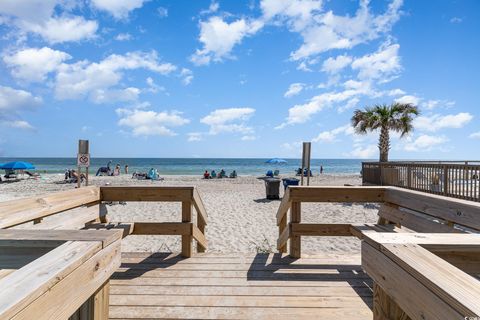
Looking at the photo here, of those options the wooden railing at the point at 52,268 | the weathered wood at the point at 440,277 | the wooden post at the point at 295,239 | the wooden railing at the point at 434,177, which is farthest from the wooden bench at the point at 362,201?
the wooden railing at the point at 434,177

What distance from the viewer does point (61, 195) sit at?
10.0 feet

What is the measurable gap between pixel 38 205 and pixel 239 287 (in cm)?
200

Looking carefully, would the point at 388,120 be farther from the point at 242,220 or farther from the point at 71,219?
the point at 71,219

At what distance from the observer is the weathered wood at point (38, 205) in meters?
2.28

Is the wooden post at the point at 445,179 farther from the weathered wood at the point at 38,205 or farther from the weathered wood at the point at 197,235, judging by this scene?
the weathered wood at the point at 38,205

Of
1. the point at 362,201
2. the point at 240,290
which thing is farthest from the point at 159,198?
the point at 362,201

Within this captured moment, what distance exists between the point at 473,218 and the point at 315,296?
1.50 meters

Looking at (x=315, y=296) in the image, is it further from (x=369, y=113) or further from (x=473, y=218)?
(x=369, y=113)

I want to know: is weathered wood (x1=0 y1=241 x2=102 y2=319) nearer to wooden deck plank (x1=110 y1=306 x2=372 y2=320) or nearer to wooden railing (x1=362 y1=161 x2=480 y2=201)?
wooden deck plank (x1=110 y1=306 x2=372 y2=320)

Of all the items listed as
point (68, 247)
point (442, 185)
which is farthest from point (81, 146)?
point (442, 185)

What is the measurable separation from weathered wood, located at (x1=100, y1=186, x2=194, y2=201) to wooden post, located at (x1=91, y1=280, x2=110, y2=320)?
247cm

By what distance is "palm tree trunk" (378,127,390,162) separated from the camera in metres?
19.6

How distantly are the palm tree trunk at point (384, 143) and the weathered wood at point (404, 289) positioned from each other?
20.2 metres

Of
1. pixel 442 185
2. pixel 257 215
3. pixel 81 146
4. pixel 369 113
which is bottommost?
pixel 257 215
